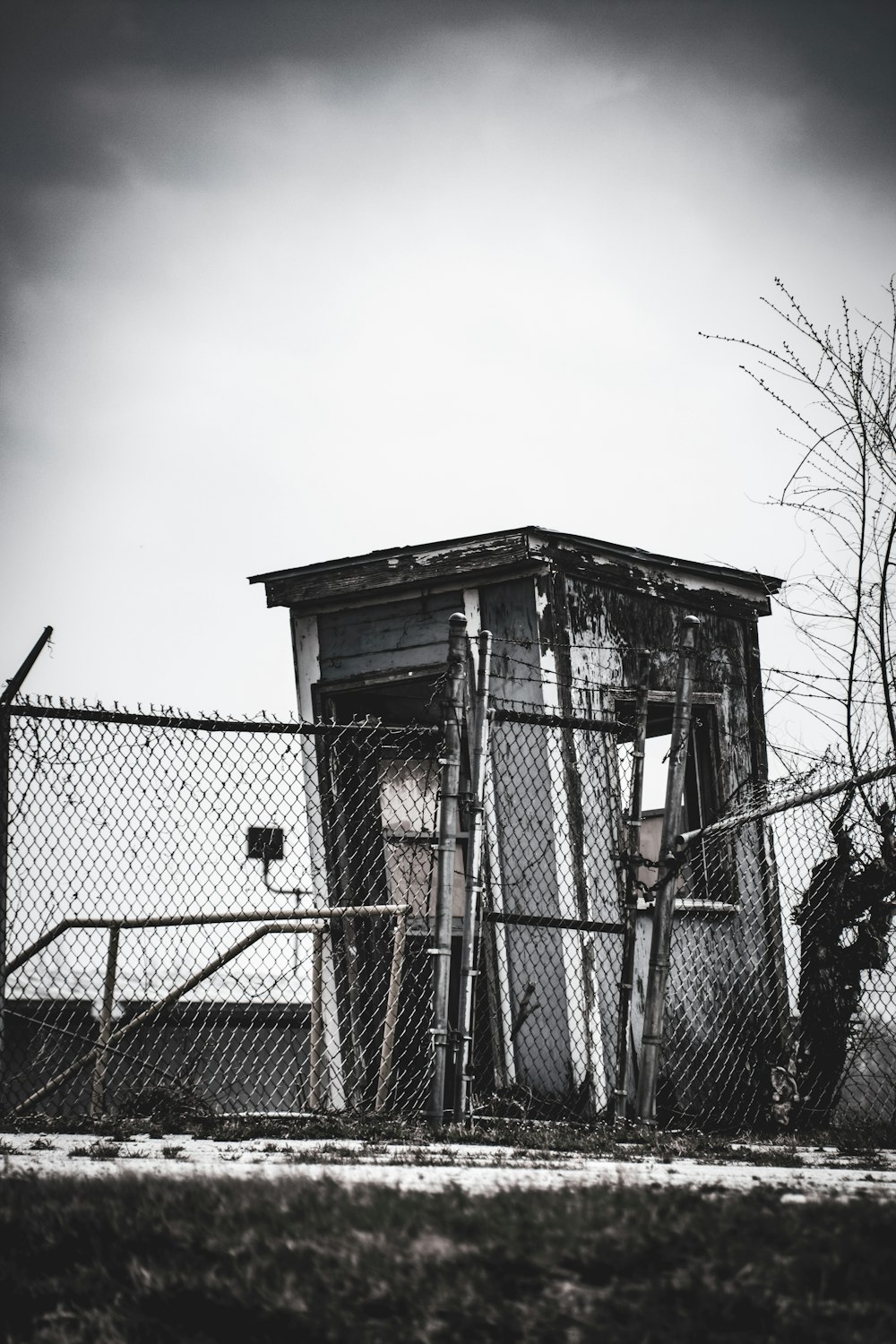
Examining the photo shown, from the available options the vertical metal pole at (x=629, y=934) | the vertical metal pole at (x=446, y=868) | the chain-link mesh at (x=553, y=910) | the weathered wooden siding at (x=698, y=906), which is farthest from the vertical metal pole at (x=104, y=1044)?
the weathered wooden siding at (x=698, y=906)

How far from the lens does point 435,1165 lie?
372 centimetres

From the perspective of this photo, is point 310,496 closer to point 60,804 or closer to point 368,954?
point 368,954

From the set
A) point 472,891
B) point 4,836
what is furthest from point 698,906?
point 4,836

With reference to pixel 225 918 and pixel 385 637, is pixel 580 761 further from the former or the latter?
pixel 225 918

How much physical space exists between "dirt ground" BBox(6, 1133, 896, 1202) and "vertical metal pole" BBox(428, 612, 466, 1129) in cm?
49

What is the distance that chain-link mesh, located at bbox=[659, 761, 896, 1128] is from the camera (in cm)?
640

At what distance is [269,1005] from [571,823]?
3.40 metres

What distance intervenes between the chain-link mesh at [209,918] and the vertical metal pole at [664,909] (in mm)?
1299

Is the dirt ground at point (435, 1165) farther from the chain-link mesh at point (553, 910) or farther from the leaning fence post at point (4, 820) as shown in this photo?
the chain-link mesh at point (553, 910)

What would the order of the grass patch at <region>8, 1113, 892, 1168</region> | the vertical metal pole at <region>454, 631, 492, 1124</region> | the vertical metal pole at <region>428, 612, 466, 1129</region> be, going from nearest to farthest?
the grass patch at <region>8, 1113, 892, 1168</region>
the vertical metal pole at <region>428, 612, 466, 1129</region>
the vertical metal pole at <region>454, 631, 492, 1124</region>

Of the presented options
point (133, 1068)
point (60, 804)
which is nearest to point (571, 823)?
point (60, 804)

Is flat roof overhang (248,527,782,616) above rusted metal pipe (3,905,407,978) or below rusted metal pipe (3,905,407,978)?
above

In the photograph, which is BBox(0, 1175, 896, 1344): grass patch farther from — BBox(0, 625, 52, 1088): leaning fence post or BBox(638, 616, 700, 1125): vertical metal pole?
BBox(638, 616, 700, 1125): vertical metal pole

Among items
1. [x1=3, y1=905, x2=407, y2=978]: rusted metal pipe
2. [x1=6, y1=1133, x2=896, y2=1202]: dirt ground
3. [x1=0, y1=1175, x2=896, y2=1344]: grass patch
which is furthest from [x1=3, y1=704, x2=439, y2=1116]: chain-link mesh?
[x1=0, y1=1175, x2=896, y2=1344]: grass patch
